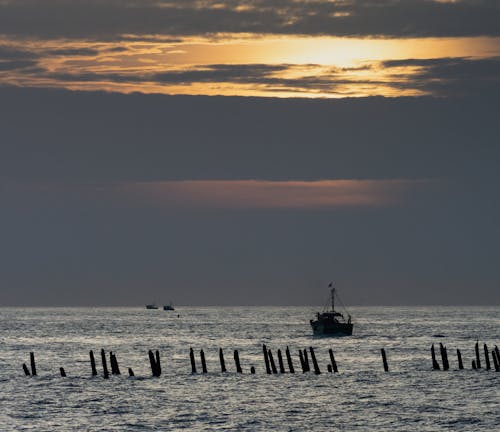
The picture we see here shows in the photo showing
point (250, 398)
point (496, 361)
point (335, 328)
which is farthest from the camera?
point (335, 328)

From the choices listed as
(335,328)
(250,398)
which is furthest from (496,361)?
(335,328)

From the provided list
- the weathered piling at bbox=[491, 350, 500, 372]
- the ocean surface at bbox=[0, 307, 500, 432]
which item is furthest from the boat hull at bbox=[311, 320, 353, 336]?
the weathered piling at bbox=[491, 350, 500, 372]

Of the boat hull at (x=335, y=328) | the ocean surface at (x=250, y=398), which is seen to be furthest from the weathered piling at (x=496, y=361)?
the boat hull at (x=335, y=328)

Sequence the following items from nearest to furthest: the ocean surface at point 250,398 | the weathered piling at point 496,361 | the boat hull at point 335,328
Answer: the ocean surface at point 250,398 < the weathered piling at point 496,361 < the boat hull at point 335,328

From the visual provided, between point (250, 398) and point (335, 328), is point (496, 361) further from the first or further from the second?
point (335, 328)

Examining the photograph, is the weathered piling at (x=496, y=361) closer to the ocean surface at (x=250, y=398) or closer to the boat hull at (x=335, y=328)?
the ocean surface at (x=250, y=398)

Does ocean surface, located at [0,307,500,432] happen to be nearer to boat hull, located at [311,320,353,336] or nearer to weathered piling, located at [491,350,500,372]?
weathered piling, located at [491,350,500,372]

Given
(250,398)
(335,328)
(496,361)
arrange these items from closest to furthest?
(250,398) → (496,361) → (335,328)

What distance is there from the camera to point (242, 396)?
7288 cm

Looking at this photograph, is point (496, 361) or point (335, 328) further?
point (335, 328)

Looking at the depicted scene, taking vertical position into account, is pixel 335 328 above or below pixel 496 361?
below

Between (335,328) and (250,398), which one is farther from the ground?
(250,398)

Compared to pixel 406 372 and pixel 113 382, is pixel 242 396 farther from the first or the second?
pixel 406 372

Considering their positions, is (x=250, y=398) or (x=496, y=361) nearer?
(x=250, y=398)
